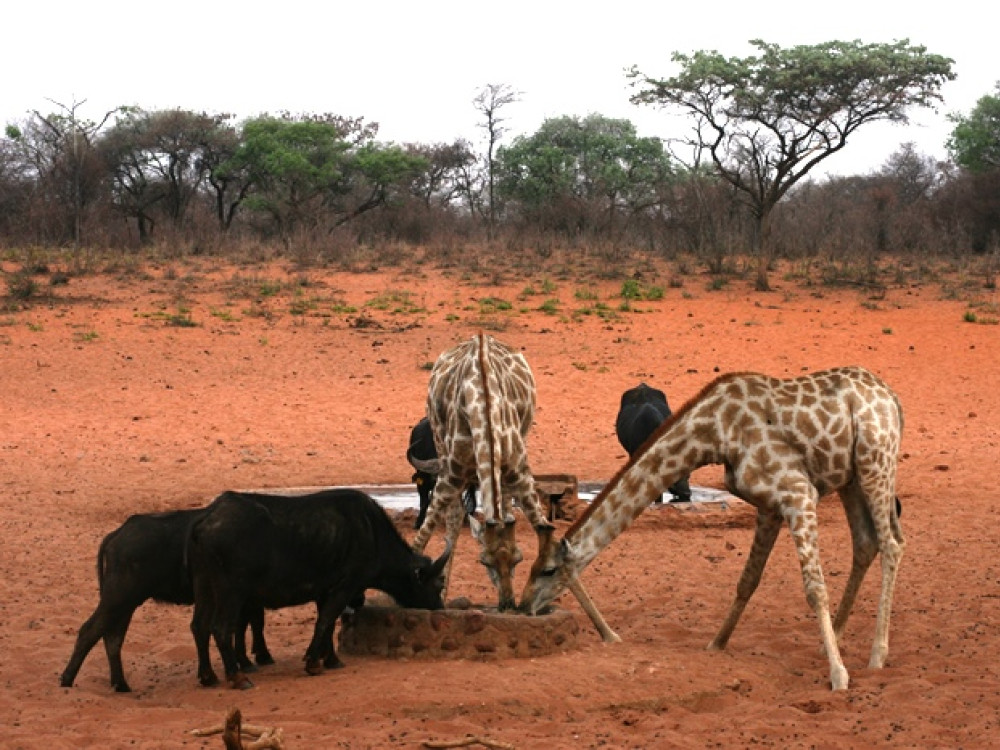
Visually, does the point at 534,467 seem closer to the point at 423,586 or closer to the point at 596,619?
the point at 596,619

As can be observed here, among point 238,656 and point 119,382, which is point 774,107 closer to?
point 119,382

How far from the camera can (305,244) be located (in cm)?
3142

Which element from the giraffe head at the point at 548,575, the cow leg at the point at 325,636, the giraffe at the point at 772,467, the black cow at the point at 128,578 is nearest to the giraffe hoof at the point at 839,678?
the giraffe at the point at 772,467

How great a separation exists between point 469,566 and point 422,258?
70.2ft

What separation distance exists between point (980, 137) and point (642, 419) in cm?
3208

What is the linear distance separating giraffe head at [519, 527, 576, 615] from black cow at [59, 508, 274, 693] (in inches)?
77.2

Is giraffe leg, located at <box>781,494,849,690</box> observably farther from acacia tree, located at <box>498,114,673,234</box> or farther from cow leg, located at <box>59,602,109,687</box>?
acacia tree, located at <box>498,114,673,234</box>

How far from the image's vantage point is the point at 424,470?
11.3m

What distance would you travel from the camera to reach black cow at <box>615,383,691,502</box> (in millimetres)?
13227

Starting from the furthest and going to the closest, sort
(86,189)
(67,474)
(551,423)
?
(86,189)
(551,423)
(67,474)

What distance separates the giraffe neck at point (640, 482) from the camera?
7.79 m

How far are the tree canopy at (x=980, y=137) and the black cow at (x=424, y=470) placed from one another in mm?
32553

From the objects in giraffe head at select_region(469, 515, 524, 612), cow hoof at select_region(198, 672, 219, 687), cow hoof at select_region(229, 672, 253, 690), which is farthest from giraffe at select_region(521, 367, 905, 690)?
cow hoof at select_region(198, 672, 219, 687)

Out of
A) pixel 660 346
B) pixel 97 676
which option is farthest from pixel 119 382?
pixel 97 676
